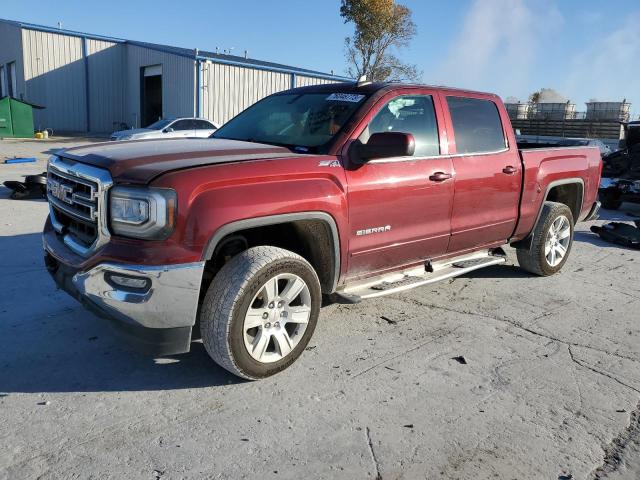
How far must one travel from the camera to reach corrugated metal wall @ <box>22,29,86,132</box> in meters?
29.3

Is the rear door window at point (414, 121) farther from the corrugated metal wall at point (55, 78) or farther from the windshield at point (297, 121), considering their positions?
the corrugated metal wall at point (55, 78)

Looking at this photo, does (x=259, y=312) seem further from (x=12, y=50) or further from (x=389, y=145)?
(x=12, y=50)

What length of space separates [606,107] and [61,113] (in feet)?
123

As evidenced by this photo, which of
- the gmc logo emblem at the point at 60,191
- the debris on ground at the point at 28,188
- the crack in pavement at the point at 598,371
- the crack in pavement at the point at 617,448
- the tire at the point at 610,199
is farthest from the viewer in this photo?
the tire at the point at 610,199

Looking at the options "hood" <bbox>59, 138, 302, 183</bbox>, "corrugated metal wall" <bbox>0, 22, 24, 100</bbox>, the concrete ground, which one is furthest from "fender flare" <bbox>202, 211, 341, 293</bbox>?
"corrugated metal wall" <bbox>0, 22, 24, 100</bbox>

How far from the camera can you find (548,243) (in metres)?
5.98

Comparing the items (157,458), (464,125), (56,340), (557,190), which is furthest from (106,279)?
(557,190)

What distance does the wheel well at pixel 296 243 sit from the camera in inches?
145

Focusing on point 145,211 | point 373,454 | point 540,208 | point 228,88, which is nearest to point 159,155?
point 145,211

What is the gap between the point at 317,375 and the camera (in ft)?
11.7

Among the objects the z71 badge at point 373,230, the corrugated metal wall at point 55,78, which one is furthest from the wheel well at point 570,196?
the corrugated metal wall at point 55,78

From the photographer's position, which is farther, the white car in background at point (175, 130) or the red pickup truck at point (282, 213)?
the white car in background at point (175, 130)

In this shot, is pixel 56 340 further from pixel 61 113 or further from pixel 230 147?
pixel 61 113

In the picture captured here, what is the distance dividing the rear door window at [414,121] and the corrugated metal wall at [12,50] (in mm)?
30888
